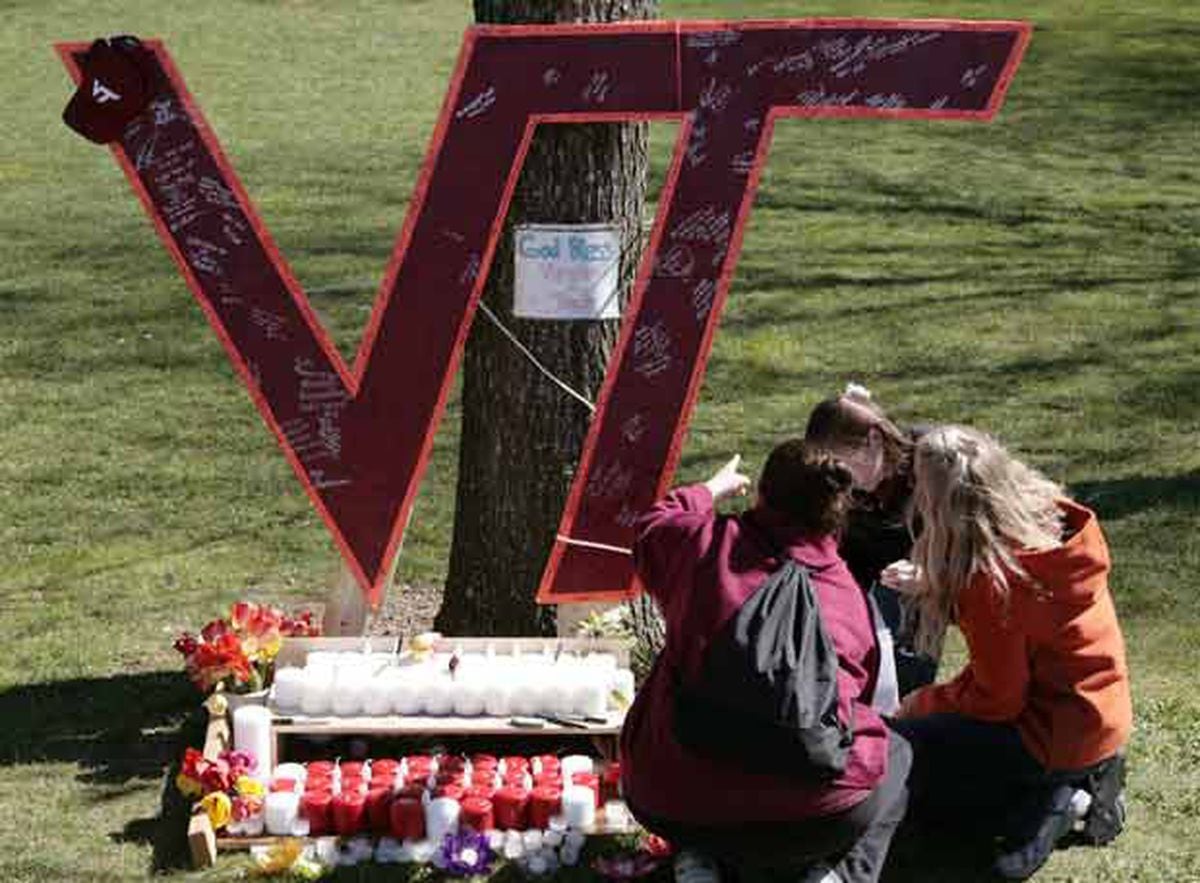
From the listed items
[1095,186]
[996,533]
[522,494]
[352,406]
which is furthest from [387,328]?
[1095,186]

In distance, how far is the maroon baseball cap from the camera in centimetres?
555

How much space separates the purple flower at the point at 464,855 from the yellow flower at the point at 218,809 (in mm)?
573

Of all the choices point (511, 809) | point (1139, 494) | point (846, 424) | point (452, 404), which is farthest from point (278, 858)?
point (452, 404)

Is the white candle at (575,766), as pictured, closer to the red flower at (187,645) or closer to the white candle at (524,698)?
the white candle at (524,698)

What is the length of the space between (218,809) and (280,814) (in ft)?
0.53

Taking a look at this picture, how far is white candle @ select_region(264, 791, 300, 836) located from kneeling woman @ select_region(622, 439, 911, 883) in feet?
3.09

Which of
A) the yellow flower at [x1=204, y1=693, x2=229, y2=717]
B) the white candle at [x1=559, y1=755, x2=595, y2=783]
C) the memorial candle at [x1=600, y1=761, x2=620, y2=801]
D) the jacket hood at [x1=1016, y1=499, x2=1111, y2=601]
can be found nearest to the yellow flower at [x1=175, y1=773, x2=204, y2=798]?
the yellow flower at [x1=204, y1=693, x2=229, y2=717]

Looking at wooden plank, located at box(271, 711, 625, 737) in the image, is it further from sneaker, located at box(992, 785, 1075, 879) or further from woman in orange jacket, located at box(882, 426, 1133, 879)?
sneaker, located at box(992, 785, 1075, 879)

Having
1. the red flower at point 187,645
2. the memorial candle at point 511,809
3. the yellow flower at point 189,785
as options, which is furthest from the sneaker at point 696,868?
the red flower at point 187,645

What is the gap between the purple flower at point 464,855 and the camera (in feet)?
16.7

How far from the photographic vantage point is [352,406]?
5.88 m

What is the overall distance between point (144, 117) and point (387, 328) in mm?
900

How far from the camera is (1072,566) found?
5.02 meters

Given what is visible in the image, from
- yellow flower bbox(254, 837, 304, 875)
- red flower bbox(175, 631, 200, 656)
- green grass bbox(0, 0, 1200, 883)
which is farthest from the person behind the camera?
green grass bbox(0, 0, 1200, 883)
